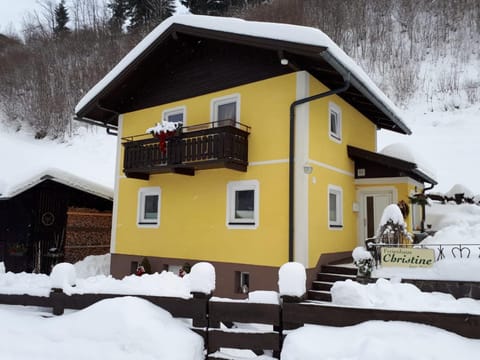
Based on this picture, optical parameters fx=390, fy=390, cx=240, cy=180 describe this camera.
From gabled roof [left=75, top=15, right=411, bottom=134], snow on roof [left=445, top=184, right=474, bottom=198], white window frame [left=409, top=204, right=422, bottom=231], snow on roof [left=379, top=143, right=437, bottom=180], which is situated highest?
gabled roof [left=75, top=15, right=411, bottom=134]

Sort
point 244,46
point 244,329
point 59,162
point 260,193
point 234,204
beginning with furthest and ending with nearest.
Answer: point 59,162
point 244,46
point 234,204
point 260,193
point 244,329

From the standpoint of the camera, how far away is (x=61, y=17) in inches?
1750

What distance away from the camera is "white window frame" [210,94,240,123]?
1088 centimetres

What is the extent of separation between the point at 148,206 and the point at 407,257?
26.4 feet

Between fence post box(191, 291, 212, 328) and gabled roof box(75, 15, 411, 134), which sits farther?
gabled roof box(75, 15, 411, 134)

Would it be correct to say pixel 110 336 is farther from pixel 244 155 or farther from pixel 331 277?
pixel 244 155

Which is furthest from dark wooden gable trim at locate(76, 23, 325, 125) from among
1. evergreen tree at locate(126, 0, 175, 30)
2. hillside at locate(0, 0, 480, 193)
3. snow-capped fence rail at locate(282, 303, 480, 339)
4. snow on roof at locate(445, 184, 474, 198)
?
evergreen tree at locate(126, 0, 175, 30)

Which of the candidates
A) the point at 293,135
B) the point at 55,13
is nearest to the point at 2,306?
the point at 293,135

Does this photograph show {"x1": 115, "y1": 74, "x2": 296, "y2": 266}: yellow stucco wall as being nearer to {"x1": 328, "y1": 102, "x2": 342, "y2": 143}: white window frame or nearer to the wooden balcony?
the wooden balcony

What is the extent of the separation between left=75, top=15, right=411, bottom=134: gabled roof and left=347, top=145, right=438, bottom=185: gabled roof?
152 centimetres

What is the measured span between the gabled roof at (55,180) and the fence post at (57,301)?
8.25 metres

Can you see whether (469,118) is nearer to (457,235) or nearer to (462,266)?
(457,235)

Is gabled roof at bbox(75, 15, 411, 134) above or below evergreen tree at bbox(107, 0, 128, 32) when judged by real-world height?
below

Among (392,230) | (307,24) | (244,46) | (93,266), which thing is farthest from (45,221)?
(307,24)
